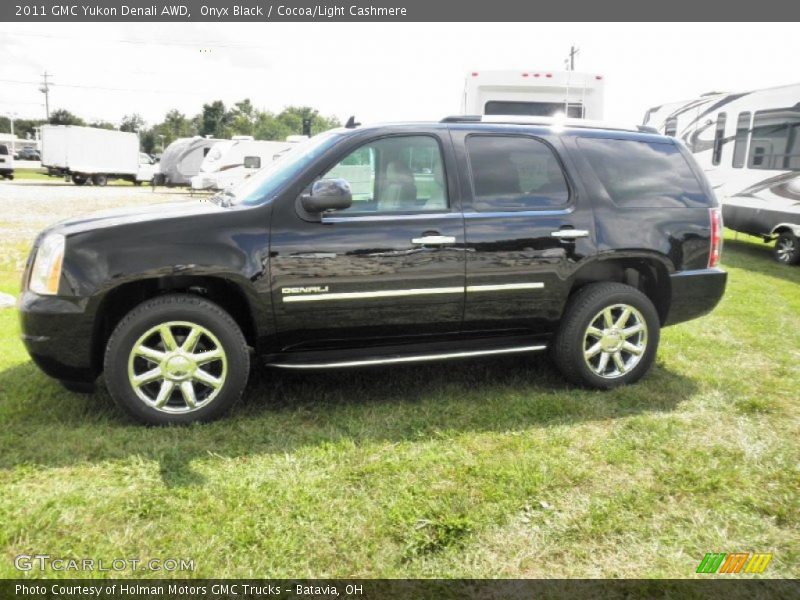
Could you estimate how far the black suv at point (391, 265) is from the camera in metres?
3.58

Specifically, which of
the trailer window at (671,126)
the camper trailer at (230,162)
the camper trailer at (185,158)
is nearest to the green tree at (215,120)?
the camper trailer at (185,158)

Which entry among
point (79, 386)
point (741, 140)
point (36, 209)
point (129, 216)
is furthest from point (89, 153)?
point (79, 386)

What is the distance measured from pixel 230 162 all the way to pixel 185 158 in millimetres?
6736

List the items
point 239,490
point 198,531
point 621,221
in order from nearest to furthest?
point 198,531
point 239,490
point 621,221

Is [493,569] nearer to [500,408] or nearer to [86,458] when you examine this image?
[500,408]

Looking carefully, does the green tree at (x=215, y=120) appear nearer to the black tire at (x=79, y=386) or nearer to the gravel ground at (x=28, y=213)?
the gravel ground at (x=28, y=213)

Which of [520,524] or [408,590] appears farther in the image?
[520,524]

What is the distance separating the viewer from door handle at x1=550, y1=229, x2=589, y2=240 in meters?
4.23

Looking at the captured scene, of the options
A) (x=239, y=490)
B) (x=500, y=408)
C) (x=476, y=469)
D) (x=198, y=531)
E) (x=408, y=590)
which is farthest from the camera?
(x=500, y=408)

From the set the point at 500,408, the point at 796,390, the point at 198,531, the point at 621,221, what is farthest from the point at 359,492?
the point at 796,390

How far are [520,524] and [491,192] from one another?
2.20 meters

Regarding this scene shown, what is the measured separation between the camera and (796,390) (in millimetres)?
4578

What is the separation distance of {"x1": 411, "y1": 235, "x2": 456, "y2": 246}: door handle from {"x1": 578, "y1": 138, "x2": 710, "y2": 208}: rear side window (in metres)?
1.28

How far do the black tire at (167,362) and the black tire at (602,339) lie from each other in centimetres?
220
